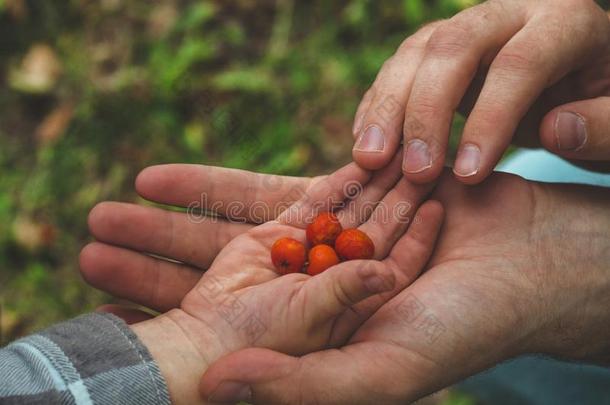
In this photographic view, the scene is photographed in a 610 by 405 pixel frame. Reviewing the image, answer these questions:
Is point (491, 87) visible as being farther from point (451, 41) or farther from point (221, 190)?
point (221, 190)

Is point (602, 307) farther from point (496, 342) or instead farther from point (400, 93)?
point (400, 93)

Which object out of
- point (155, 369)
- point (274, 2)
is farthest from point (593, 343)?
point (274, 2)

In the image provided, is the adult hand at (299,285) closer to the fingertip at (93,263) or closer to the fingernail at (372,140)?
the fingertip at (93,263)

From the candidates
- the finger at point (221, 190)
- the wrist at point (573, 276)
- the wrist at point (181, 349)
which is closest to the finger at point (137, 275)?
the finger at point (221, 190)

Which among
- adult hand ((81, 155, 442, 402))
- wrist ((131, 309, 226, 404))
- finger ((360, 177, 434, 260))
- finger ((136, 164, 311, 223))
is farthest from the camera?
finger ((136, 164, 311, 223))

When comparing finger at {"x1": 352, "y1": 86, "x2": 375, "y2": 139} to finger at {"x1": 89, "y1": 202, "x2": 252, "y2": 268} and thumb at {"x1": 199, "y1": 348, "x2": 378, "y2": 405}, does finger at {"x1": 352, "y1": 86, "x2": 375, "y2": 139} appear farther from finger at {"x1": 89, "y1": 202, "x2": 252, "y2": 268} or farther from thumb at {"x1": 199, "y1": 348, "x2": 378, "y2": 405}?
thumb at {"x1": 199, "y1": 348, "x2": 378, "y2": 405}

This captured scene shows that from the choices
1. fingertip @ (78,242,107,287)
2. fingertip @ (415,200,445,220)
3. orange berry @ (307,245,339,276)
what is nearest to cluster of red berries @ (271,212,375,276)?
orange berry @ (307,245,339,276)

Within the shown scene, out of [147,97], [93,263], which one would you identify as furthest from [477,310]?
[147,97]
